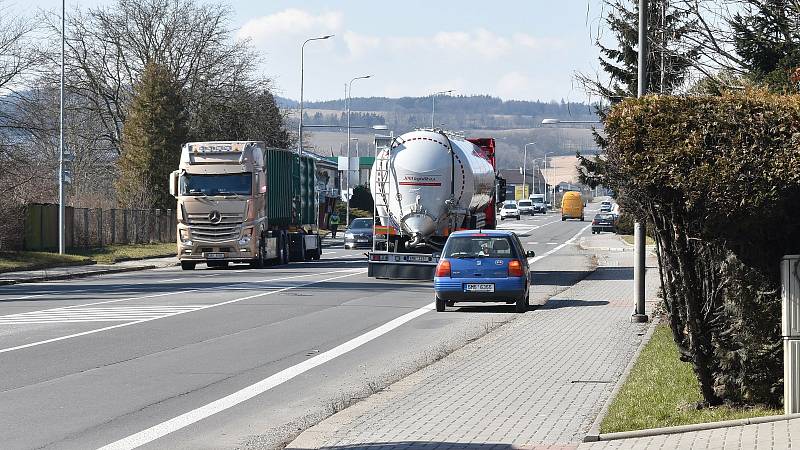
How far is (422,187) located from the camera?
3275 cm

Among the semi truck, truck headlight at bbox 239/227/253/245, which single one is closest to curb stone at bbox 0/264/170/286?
the semi truck

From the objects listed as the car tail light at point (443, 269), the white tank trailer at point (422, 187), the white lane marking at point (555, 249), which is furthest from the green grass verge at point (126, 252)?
→ the car tail light at point (443, 269)

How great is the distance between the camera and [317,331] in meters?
20.6

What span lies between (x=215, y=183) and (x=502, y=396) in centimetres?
2912

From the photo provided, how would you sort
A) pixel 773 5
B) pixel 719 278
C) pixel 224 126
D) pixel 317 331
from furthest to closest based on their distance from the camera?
pixel 224 126 < pixel 317 331 < pixel 773 5 < pixel 719 278

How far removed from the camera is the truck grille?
40.9 m

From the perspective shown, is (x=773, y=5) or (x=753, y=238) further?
(x=773, y=5)

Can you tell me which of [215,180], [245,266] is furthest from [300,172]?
[215,180]

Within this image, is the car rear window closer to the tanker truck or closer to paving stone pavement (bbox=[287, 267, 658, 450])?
paving stone pavement (bbox=[287, 267, 658, 450])

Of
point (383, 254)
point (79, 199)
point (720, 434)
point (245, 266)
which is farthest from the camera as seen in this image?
point (79, 199)

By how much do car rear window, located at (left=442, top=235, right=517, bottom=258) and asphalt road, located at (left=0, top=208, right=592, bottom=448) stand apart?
1209 millimetres

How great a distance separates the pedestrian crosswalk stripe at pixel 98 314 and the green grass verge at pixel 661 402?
11.5 metres

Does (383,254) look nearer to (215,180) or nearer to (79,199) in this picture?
(215,180)

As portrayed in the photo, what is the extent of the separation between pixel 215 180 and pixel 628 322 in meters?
21.9
